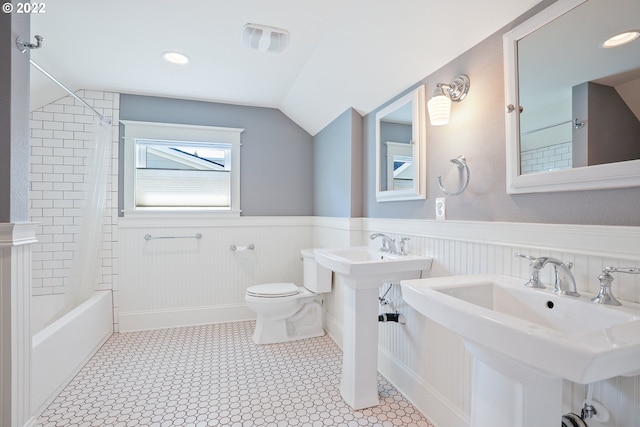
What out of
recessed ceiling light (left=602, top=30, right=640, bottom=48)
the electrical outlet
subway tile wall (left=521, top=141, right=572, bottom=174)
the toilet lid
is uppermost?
recessed ceiling light (left=602, top=30, right=640, bottom=48)

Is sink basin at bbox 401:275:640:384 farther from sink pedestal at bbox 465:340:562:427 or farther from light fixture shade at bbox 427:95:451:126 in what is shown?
light fixture shade at bbox 427:95:451:126

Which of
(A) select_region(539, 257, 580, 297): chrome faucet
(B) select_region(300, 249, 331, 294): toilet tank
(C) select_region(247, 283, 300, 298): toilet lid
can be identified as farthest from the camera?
(B) select_region(300, 249, 331, 294): toilet tank

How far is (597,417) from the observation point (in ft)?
3.24

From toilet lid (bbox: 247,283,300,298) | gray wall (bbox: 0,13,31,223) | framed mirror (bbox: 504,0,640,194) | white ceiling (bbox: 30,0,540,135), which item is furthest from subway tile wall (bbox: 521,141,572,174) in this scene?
gray wall (bbox: 0,13,31,223)

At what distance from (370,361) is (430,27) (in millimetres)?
1822

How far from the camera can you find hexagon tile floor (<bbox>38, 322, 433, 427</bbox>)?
5.68 feet

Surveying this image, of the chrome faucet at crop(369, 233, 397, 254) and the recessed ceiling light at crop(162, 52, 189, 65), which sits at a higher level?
the recessed ceiling light at crop(162, 52, 189, 65)

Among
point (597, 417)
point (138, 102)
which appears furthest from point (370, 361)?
point (138, 102)

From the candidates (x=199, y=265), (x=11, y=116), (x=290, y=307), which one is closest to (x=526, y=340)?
(x=11, y=116)

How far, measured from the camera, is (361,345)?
182 centimetres

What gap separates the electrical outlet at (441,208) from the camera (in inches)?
67.7

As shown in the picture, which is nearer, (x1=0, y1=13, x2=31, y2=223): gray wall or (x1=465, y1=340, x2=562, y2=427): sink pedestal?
(x1=465, y1=340, x2=562, y2=427): sink pedestal

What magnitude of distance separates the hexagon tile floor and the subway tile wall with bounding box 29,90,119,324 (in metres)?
0.80

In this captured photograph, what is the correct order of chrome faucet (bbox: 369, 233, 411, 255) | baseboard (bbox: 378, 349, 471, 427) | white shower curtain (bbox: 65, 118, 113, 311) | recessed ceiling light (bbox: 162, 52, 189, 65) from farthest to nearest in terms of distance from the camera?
1. white shower curtain (bbox: 65, 118, 113, 311)
2. recessed ceiling light (bbox: 162, 52, 189, 65)
3. chrome faucet (bbox: 369, 233, 411, 255)
4. baseboard (bbox: 378, 349, 471, 427)
